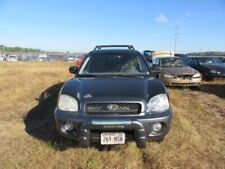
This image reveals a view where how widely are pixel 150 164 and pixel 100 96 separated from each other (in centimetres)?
120

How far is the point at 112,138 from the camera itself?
14.7 feet

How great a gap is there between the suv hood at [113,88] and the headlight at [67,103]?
0.07 metres

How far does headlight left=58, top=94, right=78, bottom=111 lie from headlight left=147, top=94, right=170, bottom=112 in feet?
3.42

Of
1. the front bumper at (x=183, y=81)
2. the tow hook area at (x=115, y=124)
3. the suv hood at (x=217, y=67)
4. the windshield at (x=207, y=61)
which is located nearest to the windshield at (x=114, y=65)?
the tow hook area at (x=115, y=124)

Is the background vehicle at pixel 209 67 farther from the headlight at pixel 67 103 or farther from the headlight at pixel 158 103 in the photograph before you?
the headlight at pixel 67 103

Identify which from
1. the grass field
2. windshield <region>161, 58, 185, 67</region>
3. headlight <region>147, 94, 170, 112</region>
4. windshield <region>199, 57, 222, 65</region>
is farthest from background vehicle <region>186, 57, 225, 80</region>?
headlight <region>147, 94, 170, 112</region>

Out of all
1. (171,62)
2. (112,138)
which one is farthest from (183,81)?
(112,138)

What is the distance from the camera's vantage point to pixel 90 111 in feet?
15.0

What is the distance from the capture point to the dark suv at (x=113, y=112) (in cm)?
441

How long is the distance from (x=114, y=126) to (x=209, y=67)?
1284 centimetres

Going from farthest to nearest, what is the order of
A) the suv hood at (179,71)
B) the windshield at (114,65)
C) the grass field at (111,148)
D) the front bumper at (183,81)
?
the suv hood at (179,71)
the front bumper at (183,81)
the windshield at (114,65)
the grass field at (111,148)

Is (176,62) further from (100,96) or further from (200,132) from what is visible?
(100,96)

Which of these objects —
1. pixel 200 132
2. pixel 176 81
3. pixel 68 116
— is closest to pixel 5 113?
pixel 68 116

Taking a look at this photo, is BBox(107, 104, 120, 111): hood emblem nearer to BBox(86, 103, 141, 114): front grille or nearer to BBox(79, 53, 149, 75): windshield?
BBox(86, 103, 141, 114): front grille
